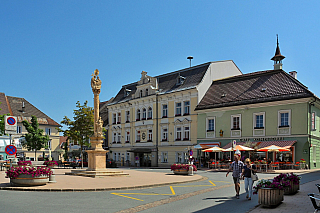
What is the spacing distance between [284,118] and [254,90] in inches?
206

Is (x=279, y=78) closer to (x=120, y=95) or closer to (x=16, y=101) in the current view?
(x=120, y=95)

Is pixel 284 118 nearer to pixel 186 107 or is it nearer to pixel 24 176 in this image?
pixel 186 107

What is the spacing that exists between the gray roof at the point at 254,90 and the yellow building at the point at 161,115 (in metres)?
1.86

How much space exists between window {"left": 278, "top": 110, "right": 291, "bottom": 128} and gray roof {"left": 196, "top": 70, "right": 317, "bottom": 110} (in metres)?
1.44

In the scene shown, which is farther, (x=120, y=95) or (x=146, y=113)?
(x=120, y=95)

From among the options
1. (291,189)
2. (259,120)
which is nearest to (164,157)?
(259,120)

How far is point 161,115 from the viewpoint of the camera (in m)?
47.1

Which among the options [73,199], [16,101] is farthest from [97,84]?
[16,101]

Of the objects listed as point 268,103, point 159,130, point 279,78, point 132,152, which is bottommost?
point 132,152

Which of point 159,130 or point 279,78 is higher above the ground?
point 279,78

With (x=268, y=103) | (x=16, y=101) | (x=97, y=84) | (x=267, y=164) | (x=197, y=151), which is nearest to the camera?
(x=97, y=84)

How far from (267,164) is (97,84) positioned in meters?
17.7

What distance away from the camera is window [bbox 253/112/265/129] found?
36056mm

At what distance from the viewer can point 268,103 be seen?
35250 mm
